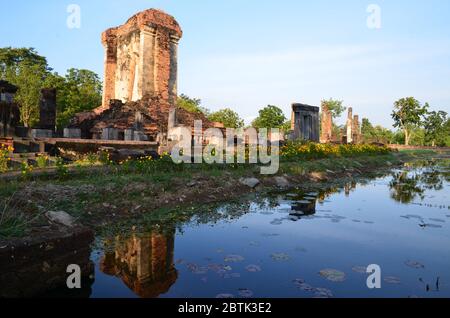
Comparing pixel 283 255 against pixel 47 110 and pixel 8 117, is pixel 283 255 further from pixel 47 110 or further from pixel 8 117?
pixel 47 110

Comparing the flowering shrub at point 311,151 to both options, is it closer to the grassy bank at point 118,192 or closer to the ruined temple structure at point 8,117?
the grassy bank at point 118,192

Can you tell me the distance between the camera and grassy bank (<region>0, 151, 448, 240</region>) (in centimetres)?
451

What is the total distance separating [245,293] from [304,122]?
19.5 m

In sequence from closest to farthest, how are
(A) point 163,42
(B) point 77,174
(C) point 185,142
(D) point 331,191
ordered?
(B) point 77,174, (D) point 331,191, (C) point 185,142, (A) point 163,42

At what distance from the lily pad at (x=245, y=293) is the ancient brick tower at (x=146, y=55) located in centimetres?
1767

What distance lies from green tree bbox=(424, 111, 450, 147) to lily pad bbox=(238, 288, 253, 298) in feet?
193

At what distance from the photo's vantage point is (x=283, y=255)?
152 inches

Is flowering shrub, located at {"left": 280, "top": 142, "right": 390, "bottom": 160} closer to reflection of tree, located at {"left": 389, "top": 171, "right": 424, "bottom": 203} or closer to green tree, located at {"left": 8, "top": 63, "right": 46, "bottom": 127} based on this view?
reflection of tree, located at {"left": 389, "top": 171, "right": 424, "bottom": 203}

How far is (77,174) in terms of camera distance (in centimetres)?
716

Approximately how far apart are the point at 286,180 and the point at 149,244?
6.46 metres

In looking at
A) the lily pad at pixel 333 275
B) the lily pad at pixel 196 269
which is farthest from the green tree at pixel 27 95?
the lily pad at pixel 333 275
